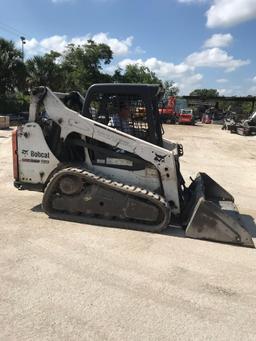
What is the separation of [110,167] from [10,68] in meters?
31.7

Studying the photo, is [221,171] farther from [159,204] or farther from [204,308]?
[204,308]

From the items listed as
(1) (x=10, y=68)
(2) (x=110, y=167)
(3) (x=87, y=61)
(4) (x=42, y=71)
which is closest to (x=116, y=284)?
(2) (x=110, y=167)

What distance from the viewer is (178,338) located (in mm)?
3572

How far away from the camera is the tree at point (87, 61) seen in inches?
2280

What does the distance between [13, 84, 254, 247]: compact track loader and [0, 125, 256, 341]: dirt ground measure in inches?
10.4

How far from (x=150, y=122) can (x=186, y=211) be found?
1.53 metres

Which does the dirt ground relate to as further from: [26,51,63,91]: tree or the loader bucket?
[26,51,63,91]: tree

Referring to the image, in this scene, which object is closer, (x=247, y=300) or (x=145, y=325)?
(x=145, y=325)

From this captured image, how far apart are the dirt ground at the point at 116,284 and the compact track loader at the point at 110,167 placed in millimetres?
264

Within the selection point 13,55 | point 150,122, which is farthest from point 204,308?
point 13,55

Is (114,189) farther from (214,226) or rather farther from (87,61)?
(87,61)

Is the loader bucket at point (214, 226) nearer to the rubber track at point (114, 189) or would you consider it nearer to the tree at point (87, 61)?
the rubber track at point (114, 189)

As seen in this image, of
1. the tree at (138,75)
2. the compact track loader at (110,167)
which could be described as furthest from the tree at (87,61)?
the compact track loader at (110,167)

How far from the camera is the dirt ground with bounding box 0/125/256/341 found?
12.1ft
